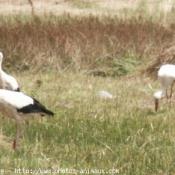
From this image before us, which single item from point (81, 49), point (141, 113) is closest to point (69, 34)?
point (81, 49)

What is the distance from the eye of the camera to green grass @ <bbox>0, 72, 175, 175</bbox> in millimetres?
6270

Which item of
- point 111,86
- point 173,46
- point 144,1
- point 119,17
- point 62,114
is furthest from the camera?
point 144,1

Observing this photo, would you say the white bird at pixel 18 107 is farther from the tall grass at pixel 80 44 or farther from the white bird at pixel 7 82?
the tall grass at pixel 80 44

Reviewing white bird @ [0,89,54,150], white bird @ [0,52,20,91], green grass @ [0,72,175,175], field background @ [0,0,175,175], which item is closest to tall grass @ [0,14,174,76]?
field background @ [0,0,175,175]

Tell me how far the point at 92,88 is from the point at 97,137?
421cm

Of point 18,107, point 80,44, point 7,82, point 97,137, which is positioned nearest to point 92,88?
point 7,82

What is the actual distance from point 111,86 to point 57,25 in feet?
11.8

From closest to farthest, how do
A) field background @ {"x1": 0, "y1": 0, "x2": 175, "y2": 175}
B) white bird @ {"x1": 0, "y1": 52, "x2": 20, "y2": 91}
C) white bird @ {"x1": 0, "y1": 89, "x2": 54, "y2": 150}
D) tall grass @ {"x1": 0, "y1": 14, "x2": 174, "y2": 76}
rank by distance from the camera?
field background @ {"x1": 0, "y1": 0, "x2": 175, "y2": 175}
white bird @ {"x1": 0, "y1": 89, "x2": 54, "y2": 150}
white bird @ {"x1": 0, "y1": 52, "x2": 20, "y2": 91}
tall grass @ {"x1": 0, "y1": 14, "x2": 174, "y2": 76}

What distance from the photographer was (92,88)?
37.6 ft

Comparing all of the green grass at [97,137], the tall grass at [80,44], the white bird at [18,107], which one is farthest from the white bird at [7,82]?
the tall grass at [80,44]

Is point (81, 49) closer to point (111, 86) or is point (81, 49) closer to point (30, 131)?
point (111, 86)

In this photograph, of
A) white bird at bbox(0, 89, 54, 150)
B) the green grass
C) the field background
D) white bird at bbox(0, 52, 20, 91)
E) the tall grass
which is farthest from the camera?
the tall grass

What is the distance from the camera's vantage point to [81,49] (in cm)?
1394

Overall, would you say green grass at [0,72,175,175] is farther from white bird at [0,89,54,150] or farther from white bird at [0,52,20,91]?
white bird at [0,52,20,91]
